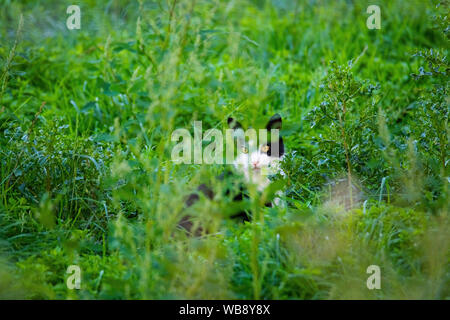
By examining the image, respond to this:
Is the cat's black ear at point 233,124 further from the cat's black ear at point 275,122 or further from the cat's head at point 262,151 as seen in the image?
the cat's black ear at point 275,122

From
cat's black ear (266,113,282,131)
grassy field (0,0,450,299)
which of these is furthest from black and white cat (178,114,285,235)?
grassy field (0,0,450,299)

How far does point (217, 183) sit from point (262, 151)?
Result: 1322 mm

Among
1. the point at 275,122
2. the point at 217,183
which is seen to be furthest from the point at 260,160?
the point at 217,183

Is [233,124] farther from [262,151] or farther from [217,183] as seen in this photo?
[217,183]

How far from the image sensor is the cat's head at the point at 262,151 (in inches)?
129

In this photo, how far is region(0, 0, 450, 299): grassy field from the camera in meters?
2.05

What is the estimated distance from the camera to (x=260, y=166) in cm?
331

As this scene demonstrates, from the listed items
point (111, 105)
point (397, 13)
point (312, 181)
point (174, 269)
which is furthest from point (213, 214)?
point (397, 13)

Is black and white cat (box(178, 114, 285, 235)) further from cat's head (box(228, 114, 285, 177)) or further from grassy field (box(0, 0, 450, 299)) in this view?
grassy field (box(0, 0, 450, 299))

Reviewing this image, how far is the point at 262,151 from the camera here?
3408 millimetres

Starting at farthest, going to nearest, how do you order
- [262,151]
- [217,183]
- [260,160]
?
[262,151], [260,160], [217,183]

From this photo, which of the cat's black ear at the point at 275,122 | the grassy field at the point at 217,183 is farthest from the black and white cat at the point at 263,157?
the grassy field at the point at 217,183
